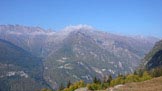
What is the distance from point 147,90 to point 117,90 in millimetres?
13242

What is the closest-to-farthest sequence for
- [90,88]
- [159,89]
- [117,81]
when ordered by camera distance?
[159,89] < [90,88] < [117,81]

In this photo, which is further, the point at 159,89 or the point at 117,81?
the point at 117,81

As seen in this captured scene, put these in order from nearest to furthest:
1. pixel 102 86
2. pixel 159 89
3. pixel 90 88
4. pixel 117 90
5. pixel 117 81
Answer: pixel 159 89
pixel 117 90
pixel 90 88
pixel 102 86
pixel 117 81

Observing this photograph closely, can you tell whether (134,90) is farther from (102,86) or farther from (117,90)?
(102,86)

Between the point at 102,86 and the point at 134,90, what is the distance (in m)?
67.1

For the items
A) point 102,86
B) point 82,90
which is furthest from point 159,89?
point 102,86

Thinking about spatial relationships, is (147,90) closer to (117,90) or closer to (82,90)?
(117,90)

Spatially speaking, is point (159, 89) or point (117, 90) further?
point (117, 90)

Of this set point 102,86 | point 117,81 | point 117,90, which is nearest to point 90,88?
point 102,86

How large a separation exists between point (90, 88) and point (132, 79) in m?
37.0

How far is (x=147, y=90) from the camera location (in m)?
115

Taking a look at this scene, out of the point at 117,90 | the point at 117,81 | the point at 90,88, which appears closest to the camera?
the point at 117,90

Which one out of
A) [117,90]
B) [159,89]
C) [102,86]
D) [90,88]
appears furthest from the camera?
[102,86]

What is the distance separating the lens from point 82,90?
162 metres
